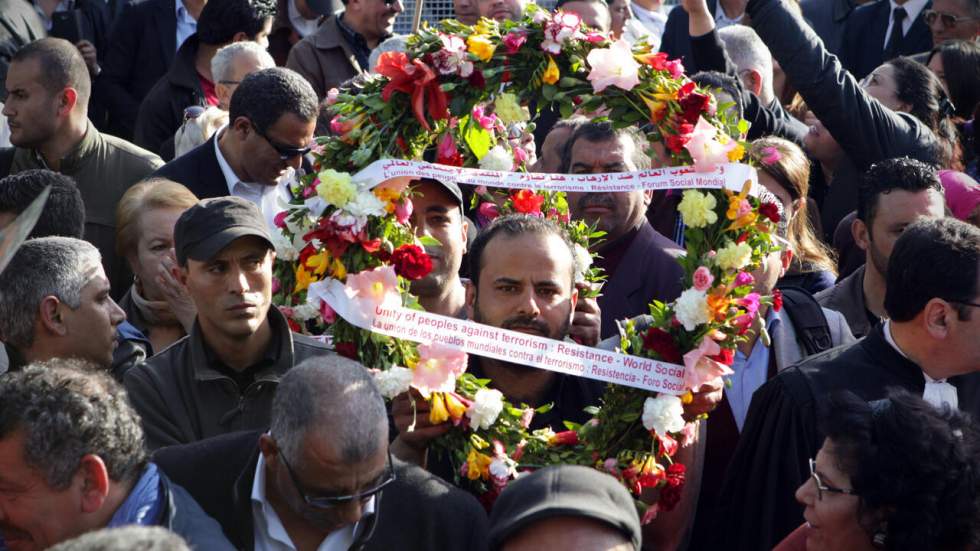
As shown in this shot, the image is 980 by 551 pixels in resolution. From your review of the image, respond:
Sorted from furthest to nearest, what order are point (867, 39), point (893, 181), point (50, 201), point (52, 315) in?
point (867, 39) < point (893, 181) < point (50, 201) < point (52, 315)

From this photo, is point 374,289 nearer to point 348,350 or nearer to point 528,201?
point 348,350

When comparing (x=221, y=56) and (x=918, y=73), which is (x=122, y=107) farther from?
(x=918, y=73)

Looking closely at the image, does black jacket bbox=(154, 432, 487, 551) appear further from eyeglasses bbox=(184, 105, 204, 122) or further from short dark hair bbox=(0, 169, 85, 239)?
eyeglasses bbox=(184, 105, 204, 122)

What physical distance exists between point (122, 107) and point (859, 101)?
A: 200 inches

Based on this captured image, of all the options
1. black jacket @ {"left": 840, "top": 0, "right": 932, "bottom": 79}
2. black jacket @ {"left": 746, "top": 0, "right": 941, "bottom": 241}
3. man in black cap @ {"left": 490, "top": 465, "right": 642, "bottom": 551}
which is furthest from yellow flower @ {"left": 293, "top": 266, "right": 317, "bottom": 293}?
black jacket @ {"left": 840, "top": 0, "right": 932, "bottom": 79}

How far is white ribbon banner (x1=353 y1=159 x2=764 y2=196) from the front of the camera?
17.0ft

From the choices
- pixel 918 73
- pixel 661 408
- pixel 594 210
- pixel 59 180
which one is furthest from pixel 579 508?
pixel 918 73

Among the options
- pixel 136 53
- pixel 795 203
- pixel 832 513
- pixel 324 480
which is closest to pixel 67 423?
pixel 324 480

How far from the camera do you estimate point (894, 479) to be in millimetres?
3852

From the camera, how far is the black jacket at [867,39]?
9820mm

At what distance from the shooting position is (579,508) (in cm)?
354

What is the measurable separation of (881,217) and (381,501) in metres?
3.07

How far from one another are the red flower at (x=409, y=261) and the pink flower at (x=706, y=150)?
3.51 feet

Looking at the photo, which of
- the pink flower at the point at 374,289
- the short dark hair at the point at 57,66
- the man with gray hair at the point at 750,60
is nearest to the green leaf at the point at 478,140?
the pink flower at the point at 374,289
